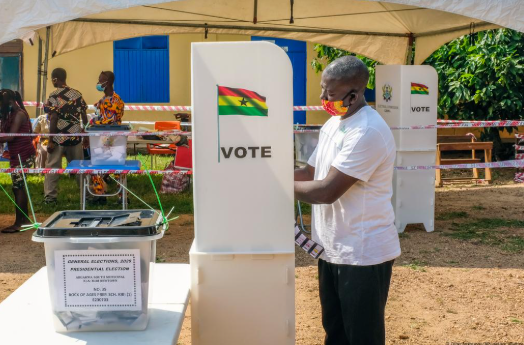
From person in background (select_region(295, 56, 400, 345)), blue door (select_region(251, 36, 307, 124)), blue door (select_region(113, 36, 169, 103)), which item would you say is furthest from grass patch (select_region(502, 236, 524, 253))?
blue door (select_region(113, 36, 169, 103))

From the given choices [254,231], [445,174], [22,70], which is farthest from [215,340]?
[22,70]

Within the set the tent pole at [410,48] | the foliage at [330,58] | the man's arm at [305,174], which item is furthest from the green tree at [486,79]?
the man's arm at [305,174]

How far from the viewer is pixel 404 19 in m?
9.16

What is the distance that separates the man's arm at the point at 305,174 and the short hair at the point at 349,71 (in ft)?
1.82

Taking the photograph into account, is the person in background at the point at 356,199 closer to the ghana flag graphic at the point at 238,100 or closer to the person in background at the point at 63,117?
the ghana flag graphic at the point at 238,100

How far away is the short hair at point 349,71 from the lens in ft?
9.63

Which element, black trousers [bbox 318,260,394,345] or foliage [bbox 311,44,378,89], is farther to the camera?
foliage [bbox 311,44,378,89]

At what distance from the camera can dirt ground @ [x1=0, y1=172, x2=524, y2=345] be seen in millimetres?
4691

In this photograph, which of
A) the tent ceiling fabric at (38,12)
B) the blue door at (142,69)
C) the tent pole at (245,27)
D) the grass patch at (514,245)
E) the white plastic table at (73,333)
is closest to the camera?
the white plastic table at (73,333)

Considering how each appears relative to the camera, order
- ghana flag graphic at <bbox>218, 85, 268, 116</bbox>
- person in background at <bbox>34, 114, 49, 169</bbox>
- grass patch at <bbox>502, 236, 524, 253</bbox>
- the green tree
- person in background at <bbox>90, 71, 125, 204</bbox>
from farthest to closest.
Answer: the green tree → person in background at <bbox>34, 114, 49, 169</bbox> → person in background at <bbox>90, 71, 125, 204</bbox> → grass patch at <bbox>502, 236, 524, 253</bbox> → ghana flag graphic at <bbox>218, 85, 268, 116</bbox>

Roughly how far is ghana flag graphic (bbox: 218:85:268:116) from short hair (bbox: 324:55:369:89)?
51cm

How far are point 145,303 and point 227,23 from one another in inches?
307

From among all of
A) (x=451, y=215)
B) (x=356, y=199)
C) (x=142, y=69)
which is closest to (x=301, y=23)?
(x=451, y=215)

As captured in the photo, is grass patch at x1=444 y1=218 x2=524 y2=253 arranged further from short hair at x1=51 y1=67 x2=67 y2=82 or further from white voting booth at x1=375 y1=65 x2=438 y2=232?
short hair at x1=51 y1=67 x2=67 y2=82
